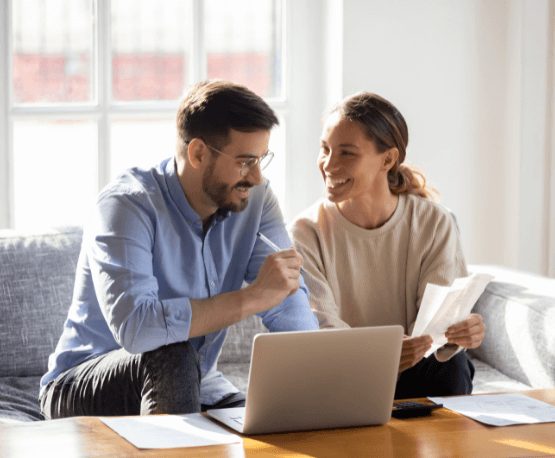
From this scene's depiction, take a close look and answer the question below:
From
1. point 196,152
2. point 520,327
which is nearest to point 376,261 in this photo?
point 520,327

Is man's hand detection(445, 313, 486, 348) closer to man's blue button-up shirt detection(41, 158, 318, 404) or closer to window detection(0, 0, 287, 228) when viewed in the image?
man's blue button-up shirt detection(41, 158, 318, 404)

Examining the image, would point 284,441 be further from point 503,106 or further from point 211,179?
point 503,106

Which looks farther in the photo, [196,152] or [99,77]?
[99,77]

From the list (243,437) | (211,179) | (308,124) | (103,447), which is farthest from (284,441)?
(308,124)

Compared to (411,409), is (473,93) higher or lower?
higher

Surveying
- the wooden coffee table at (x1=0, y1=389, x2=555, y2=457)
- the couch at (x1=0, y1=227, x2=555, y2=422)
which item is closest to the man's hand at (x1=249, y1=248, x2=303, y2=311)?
the wooden coffee table at (x1=0, y1=389, x2=555, y2=457)

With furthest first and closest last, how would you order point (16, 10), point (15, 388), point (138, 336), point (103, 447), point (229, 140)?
point (16, 10), point (15, 388), point (229, 140), point (138, 336), point (103, 447)

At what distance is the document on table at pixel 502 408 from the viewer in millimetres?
1878

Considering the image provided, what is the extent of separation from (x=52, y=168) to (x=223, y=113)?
1.29 m

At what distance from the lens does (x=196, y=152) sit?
2244mm

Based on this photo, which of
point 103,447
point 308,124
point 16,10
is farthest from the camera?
point 308,124

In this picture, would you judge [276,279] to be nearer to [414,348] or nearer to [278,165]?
[414,348]

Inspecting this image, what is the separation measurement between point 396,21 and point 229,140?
1.28 metres

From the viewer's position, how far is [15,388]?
8.60 ft
